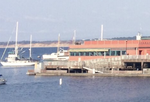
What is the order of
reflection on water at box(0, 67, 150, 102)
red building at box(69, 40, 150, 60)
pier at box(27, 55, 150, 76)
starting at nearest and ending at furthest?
reflection on water at box(0, 67, 150, 102) < pier at box(27, 55, 150, 76) < red building at box(69, 40, 150, 60)

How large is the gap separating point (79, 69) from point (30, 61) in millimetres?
46146

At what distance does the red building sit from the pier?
11.8 ft

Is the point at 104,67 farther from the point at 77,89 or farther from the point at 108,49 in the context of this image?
the point at 77,89

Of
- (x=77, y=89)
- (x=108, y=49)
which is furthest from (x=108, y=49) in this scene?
(x=77, y=89)

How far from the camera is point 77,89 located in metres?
75.1

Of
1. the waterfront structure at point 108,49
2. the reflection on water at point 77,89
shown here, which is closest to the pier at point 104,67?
the reflection on water at point 77,89

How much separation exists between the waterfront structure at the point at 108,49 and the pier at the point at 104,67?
11.8 feet

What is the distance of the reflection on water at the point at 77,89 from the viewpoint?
66.1m

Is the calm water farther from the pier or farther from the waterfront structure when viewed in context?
the waterfront structure

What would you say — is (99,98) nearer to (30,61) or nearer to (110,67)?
(110,67)

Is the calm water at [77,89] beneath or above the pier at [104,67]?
beneath

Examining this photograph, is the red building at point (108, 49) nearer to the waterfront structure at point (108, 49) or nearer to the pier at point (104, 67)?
the waterfront structure at point (108, 49)

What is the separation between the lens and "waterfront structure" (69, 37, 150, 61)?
96438 millimetres

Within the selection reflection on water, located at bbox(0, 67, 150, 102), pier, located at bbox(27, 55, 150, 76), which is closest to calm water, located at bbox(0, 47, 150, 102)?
reflection on water, located at bbox(0, 67, 150, 102)
